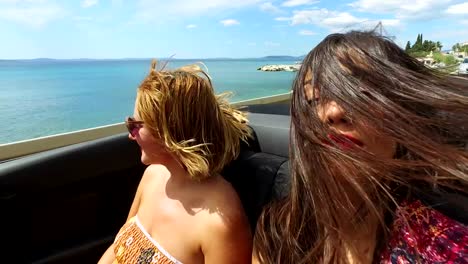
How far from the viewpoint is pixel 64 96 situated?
10.3 ft

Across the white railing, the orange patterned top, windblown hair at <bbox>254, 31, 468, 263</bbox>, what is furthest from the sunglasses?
the white railing

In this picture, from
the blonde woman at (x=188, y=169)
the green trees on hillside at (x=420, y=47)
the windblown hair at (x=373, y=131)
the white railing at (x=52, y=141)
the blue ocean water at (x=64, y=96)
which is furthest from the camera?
the blue ocean water at (x=64, y=96)

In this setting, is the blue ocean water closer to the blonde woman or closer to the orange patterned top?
the blonde woman

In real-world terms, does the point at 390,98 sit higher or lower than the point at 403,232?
higher

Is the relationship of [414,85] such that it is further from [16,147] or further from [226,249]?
[16,147]

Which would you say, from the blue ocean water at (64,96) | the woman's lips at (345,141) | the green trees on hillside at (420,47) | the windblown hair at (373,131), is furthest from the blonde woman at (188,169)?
the green trees on hillside at (420,47)

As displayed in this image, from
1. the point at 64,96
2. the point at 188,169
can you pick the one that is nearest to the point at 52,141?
the point at 188,169

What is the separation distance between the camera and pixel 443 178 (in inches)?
34.2

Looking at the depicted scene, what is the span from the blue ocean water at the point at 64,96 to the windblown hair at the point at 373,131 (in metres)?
0.45

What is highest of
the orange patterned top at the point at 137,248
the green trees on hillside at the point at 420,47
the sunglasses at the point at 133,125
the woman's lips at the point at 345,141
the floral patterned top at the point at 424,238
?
the green trees on hillside at the point at 420,47

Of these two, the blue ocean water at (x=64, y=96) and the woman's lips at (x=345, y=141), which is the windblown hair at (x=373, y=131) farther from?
the blue ocean water at (x=64, y=96)

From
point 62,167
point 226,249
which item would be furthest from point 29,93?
point 226,249

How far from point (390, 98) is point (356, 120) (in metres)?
0.08

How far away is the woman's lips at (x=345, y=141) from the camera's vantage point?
0.86 meters
